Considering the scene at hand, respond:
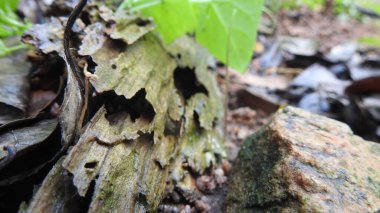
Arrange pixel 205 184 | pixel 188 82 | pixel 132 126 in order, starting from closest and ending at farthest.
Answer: pixel 132 126 < pixel 205 184 < pixel 188 82

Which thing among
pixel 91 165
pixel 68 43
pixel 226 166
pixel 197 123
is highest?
pixel 68 43

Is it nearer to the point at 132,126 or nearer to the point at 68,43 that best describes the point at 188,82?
the point at 132,126

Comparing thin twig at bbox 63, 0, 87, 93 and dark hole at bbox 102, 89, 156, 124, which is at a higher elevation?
thin twig at bbox 63, 0, 87, 93

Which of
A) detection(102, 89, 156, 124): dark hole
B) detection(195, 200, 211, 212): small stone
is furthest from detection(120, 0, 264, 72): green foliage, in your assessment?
detection(195, 200, 211, 212): small stone

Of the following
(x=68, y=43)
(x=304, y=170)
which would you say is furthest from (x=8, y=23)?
(x=304, y=170)

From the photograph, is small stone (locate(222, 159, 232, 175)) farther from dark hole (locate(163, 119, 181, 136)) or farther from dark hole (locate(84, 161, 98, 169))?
dark hole (locate(84, 161, 98, 169))

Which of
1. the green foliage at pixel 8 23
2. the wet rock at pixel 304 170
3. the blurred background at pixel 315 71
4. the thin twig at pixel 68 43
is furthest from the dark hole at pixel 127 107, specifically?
the blurred background at pixel 315 71
